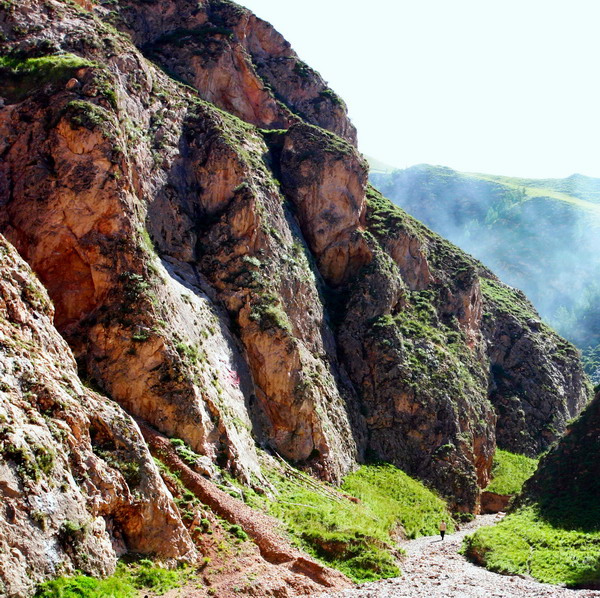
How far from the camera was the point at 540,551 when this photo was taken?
117 ft

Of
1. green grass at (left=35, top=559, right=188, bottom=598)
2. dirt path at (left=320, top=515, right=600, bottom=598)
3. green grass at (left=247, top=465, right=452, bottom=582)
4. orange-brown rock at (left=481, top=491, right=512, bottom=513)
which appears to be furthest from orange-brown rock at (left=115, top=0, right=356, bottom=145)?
green grass at (left=35, top=559, right=188, bottom=598)

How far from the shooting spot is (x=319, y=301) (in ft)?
174

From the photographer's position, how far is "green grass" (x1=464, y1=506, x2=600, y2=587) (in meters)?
32.2

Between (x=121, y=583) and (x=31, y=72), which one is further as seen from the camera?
(x=31, y=72)

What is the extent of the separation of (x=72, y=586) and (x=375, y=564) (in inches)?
624

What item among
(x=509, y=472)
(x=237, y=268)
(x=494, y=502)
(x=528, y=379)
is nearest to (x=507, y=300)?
(x=528, y=379)

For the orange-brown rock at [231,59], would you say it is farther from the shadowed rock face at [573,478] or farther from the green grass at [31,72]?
the shadowed rock face at [573,478]

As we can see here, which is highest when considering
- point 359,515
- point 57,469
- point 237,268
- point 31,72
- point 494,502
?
point 31,72

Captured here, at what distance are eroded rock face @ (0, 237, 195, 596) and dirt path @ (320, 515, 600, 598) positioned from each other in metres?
8.28

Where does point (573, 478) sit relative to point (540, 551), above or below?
above

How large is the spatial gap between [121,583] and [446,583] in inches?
662

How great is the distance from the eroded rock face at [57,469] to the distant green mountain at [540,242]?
357 ft

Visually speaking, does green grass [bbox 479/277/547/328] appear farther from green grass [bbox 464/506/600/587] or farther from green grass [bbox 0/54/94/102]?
green grass [bbox 0/54/94/102]

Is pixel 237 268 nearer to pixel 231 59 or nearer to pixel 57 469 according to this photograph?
pixel 57 469
